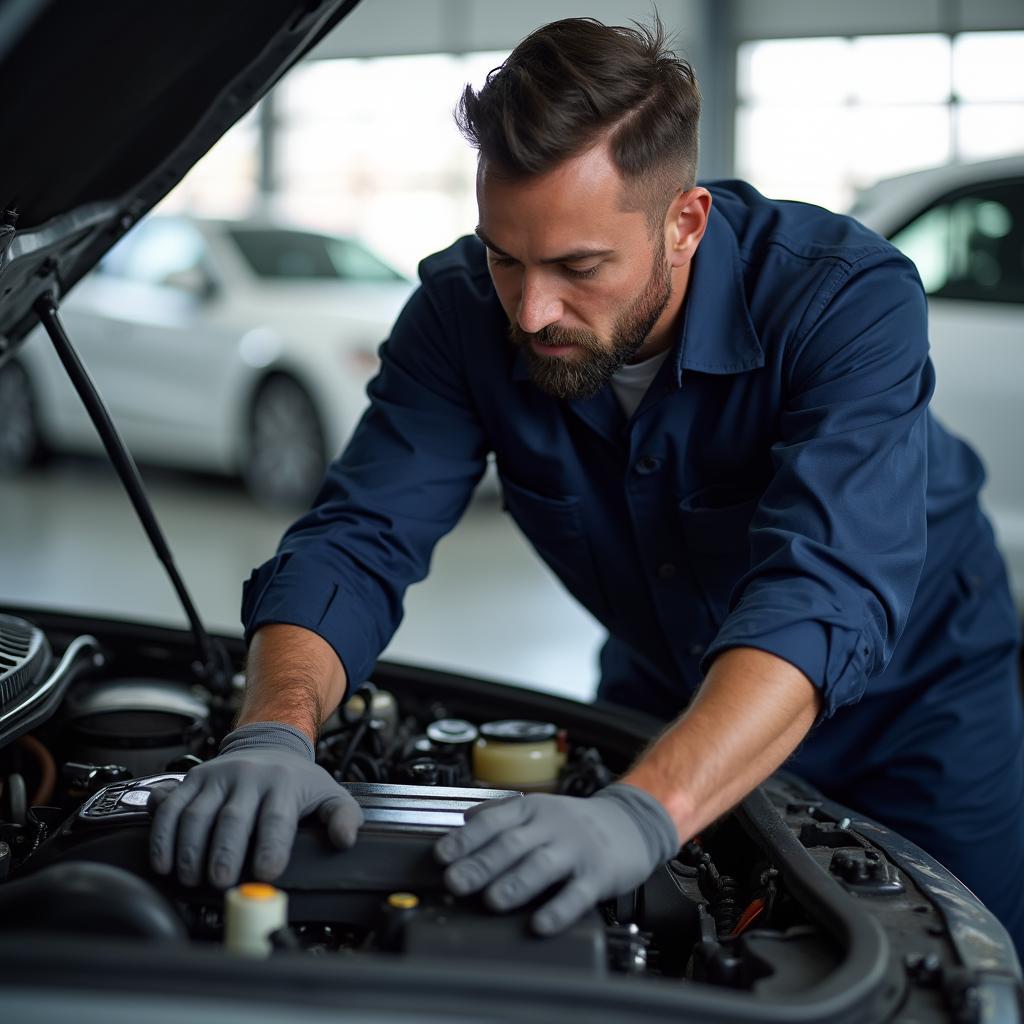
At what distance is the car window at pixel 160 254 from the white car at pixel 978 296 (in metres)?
3.32

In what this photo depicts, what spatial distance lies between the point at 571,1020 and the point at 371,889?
28 centimetres

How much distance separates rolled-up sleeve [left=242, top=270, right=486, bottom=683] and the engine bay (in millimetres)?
142

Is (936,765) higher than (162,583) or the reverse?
higher

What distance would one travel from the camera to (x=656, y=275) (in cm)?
148

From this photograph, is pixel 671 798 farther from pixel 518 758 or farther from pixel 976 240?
pixel 976 240

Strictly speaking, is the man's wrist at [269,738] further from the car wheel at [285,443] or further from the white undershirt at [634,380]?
the car wheel at [285,443]

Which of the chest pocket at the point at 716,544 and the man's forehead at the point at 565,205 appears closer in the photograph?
the man's forehead at the point at 565,205

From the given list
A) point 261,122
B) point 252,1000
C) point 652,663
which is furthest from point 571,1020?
point 261,122

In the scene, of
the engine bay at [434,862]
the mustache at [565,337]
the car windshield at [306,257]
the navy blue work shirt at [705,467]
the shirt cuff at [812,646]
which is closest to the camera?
the engine bay at [434,862]

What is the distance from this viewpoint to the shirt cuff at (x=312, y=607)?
148 centimetres

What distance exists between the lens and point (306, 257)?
6027mm

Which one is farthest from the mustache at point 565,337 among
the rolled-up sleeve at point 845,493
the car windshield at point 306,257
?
the car windshield at point 306,257

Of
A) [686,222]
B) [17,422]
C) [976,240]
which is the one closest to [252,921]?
[686,222]

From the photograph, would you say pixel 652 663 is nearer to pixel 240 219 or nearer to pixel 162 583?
pixel 162 583
